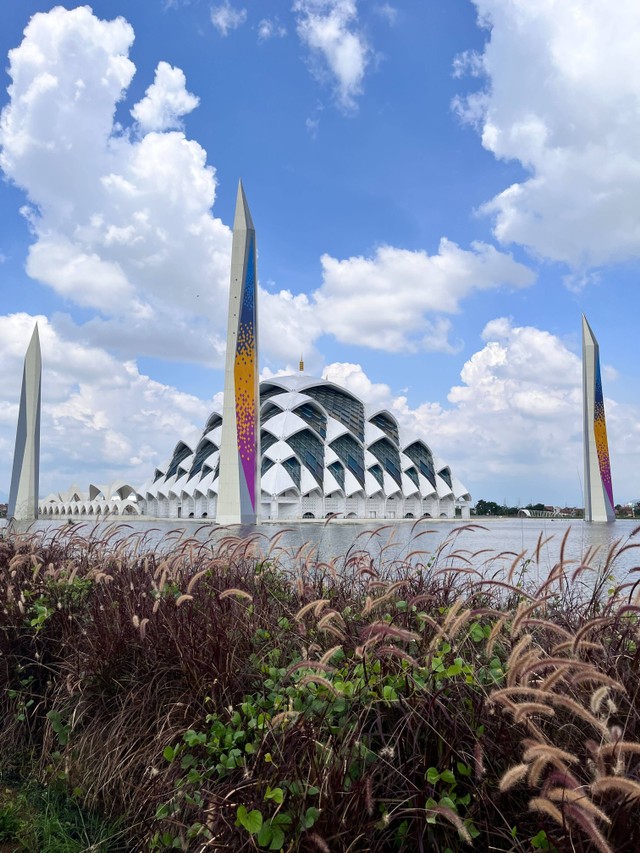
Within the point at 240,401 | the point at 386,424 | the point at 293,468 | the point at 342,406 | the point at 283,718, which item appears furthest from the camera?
the point at 386,424

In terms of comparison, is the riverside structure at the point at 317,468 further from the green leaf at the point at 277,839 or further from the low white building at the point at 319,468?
the green leaf at the point at 277,839

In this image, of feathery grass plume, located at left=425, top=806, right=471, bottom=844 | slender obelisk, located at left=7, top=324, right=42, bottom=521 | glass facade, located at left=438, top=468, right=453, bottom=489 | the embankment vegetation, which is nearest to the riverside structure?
glass facade, located at left=438, top=468, right=453, bottom=489

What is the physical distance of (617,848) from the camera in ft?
6.28

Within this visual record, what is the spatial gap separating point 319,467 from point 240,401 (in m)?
37.4

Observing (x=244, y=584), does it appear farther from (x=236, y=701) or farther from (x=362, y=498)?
(x=362, y=498)

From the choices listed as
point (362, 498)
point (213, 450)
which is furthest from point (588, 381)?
point (213, 450)

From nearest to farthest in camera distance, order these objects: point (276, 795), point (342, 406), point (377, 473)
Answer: point (276, 795)
point (377, 473)
point (342, 406)

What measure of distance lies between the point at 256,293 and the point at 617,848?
3808cm

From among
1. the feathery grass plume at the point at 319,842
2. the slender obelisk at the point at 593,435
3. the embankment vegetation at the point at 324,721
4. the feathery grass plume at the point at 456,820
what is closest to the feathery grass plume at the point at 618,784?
the embankment vegetation at the point at 324,721

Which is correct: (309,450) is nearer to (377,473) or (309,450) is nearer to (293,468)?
(293,468)

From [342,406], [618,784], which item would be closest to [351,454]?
[342,406]

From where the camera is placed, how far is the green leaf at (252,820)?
2316 mm

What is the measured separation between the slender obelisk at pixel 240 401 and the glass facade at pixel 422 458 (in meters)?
53.0

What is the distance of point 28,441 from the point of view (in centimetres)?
5862
